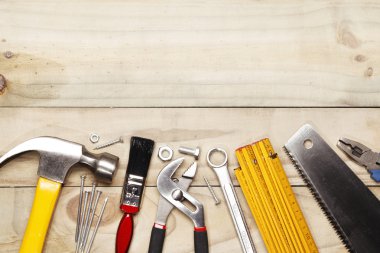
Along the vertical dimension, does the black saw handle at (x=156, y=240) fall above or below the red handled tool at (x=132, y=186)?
below

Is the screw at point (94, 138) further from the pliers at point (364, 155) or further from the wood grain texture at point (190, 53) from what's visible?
the pliers at point (364, 155)

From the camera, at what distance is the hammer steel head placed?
4.42 feet

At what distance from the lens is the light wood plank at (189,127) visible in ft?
4.70

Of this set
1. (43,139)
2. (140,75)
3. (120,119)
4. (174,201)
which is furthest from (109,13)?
(174,201)

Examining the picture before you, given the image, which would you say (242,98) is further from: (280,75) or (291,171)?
(291,171)

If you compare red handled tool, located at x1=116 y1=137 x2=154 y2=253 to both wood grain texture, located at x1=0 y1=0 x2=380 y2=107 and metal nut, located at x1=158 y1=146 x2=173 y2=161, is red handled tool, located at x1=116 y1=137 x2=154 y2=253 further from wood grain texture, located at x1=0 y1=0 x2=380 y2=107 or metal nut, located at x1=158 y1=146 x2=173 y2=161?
wood grain texture, located at x1=0 y1=0 x2=380 y2=107

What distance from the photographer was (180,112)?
147 cm

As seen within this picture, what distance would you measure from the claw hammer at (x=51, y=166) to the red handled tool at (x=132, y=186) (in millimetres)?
50

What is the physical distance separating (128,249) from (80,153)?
0.28m

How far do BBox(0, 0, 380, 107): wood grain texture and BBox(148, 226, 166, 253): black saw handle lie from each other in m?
0.35

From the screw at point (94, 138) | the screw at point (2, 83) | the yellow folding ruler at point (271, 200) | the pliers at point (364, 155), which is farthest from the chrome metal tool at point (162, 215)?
the screw at point (2, 83)

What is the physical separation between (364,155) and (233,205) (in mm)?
379

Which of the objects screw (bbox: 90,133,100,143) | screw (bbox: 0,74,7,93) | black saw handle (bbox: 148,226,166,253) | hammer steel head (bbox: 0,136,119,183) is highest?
screw (bbox: 0,74,7,93)

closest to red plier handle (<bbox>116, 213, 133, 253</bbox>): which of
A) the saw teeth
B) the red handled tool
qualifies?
the red handled tool
